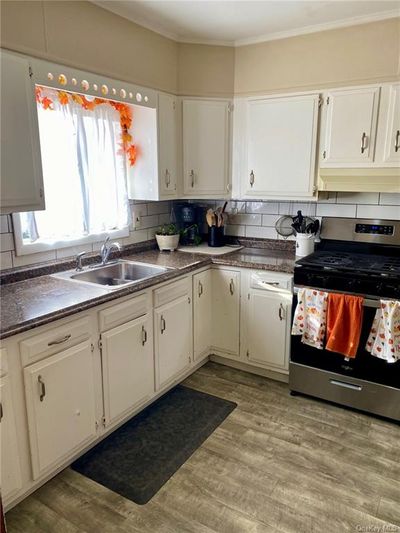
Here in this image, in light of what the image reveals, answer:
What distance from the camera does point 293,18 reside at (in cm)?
257

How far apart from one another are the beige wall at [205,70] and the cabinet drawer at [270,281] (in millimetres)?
1415

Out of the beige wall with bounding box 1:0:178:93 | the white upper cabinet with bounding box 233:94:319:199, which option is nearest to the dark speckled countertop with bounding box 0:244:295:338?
the white upper cabinet with bounding box 233:94:319:199

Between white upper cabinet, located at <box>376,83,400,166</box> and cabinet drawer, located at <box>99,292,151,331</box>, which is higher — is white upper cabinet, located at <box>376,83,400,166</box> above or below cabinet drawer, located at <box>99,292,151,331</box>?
above

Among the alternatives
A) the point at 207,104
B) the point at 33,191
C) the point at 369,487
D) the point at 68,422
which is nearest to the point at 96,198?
the point at 33,191

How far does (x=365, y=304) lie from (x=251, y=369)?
111 cm

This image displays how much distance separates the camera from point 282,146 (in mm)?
2934

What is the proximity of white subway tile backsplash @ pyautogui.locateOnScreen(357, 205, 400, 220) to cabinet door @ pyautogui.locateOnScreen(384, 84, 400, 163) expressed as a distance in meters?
0.42

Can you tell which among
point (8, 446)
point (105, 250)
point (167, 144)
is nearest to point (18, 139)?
point (105, 250)

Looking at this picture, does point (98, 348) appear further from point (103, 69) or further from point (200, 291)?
point (103, 69)

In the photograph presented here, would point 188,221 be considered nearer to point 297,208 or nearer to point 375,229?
point 297,208

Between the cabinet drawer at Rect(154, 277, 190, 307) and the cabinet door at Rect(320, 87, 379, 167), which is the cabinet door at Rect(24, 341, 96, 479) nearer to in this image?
the cabinet drawer at Rect(154, 277, 190, 307)

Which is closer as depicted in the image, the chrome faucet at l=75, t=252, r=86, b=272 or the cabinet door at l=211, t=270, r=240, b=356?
the chrome faucet at l=75, t=252, r=86, b=272

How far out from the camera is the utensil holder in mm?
3385

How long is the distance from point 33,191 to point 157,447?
1.57 m
